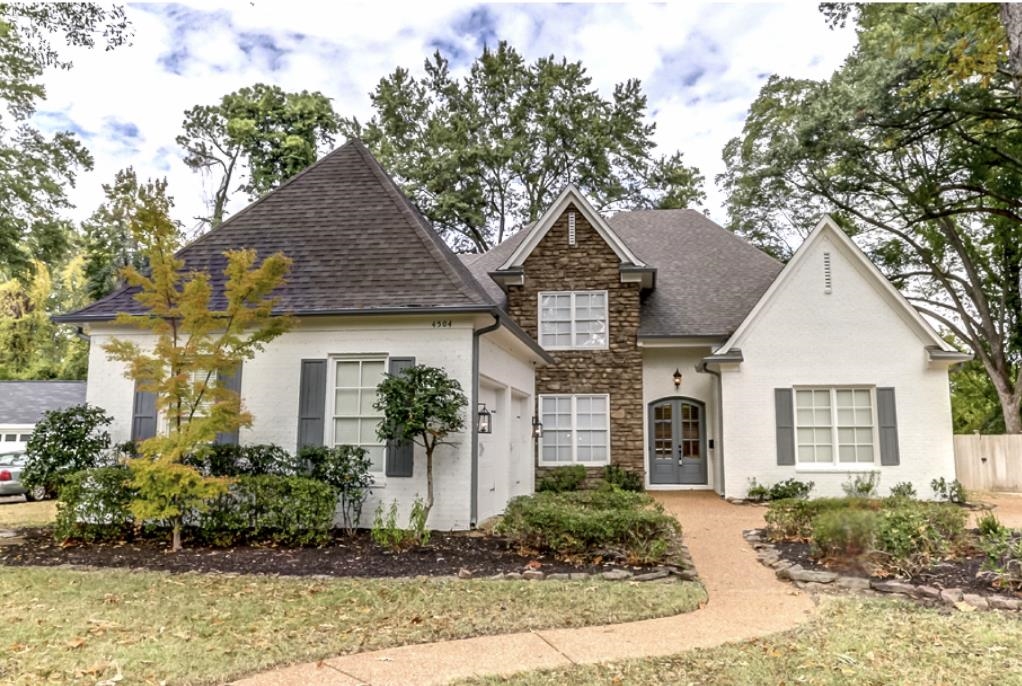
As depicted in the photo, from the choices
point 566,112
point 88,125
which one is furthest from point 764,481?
point 566,112

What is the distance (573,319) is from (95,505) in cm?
1034

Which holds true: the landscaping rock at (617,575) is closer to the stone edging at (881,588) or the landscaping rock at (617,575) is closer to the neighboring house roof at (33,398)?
the stone edging at (881,588)

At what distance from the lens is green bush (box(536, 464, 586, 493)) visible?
46.8 feet

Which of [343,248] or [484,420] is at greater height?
[343,248]

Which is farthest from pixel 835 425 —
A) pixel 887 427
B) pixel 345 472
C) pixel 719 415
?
pixel 345 472

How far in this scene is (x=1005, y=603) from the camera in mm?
5301

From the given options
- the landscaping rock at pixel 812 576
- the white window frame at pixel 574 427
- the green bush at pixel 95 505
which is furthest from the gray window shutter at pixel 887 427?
the green bush at pixel 95 505

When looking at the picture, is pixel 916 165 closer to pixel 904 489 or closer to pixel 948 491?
pixel 948 491

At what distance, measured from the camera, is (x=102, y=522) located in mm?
8188

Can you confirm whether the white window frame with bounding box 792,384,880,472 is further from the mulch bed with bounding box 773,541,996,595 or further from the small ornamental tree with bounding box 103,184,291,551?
the small ornamental tree with bounding box 103,184,291,551

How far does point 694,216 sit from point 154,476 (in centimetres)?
1636

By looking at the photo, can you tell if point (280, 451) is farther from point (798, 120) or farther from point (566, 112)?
point (566, 112)

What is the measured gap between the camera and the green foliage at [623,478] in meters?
14.2

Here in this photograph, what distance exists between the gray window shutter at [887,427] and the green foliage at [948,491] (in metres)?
0.81
